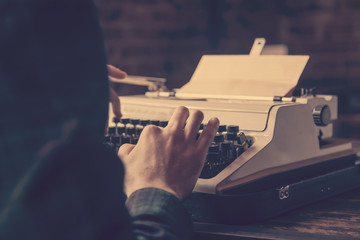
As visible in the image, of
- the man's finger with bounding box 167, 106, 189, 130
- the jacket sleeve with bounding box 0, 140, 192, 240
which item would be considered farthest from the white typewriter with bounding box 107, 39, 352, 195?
the jacket sleeve with bounding box 0, 140, 192, 240

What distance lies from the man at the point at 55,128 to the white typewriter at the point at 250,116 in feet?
1.82

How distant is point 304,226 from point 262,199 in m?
0.10

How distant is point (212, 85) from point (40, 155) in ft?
3.89

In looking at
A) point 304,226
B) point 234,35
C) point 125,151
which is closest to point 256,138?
point 304,226

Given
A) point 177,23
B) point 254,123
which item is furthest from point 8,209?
point 177,23

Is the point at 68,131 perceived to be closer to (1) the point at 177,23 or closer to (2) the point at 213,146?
(2) the point at 213,146

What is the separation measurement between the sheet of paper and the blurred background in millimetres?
1499

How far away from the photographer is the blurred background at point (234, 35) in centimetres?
331

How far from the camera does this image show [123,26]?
3270mm

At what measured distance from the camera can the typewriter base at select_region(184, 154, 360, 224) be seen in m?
1.15

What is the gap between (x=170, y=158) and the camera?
97 centimetres

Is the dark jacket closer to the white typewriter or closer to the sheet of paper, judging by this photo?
the white typewriter

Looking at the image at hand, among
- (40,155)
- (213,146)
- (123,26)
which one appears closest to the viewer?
(40,155)

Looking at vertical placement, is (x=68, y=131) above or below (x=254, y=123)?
above
